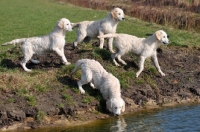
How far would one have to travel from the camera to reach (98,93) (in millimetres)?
13555

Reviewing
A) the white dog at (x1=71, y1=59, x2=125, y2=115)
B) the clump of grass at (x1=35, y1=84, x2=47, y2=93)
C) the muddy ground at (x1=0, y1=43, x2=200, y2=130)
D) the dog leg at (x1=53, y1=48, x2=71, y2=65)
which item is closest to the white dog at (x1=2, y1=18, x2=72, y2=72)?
the dog leg at (x1=53, y1=48, x2=71, y2=65)

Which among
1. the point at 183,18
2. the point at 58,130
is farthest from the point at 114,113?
the point at 183,18

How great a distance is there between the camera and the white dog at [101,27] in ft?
50.8

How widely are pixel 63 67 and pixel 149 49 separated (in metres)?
2.77

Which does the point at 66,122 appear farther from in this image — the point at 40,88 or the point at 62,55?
→ the point at 62,55

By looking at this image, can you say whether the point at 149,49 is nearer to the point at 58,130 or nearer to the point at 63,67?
the point at 63,67

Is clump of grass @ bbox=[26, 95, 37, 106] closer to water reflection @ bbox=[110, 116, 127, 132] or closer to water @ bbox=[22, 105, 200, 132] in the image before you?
water @ bbox=[22, 105, 200, 132]

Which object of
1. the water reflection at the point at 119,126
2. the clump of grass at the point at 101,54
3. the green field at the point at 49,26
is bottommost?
the water reflection at the point at 119,126

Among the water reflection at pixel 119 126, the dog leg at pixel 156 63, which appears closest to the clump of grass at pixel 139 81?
the dog leg at pixel 156 63

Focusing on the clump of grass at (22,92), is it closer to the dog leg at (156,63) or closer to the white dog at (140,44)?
the white dog at (140,44)

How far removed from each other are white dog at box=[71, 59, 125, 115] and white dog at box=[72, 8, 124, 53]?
2303mm

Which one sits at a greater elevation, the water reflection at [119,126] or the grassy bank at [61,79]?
the grassy bank at [61,79]

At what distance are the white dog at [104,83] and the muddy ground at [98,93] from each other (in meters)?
0.30

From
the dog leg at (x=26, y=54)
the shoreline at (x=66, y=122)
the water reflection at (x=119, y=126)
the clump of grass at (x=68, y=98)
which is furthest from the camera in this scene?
the dog leg at (x=26, y=54)
